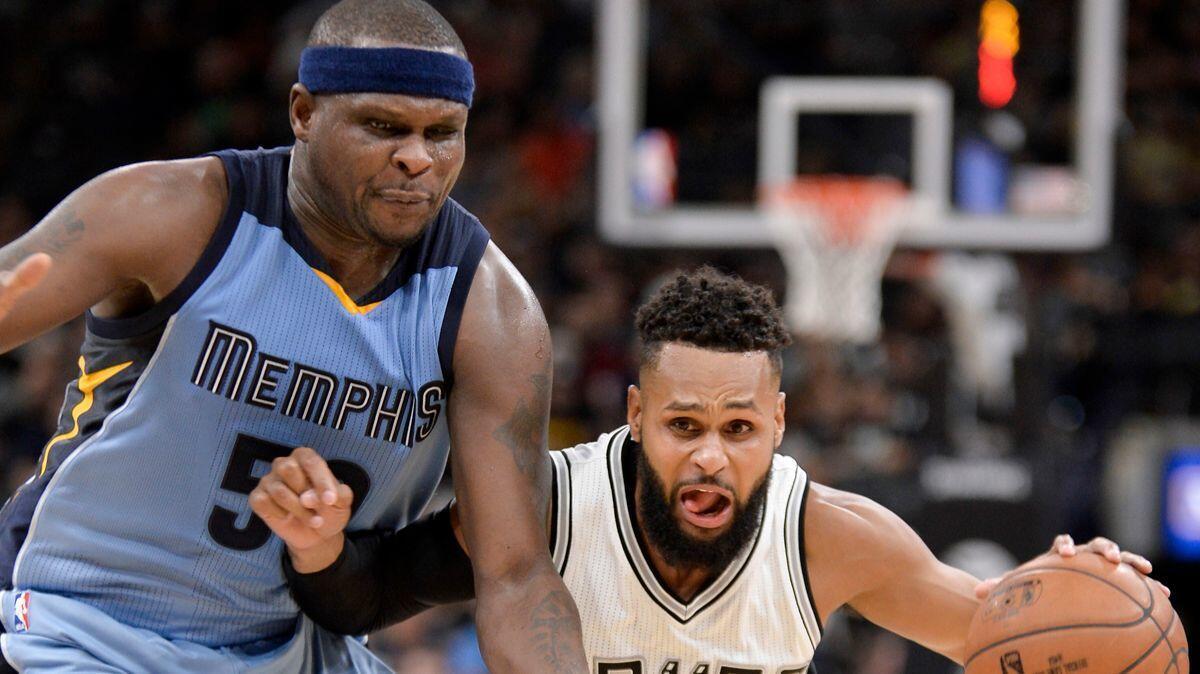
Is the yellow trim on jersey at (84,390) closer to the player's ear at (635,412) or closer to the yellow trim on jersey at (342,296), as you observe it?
the yellow trim on jersey at (342,296)

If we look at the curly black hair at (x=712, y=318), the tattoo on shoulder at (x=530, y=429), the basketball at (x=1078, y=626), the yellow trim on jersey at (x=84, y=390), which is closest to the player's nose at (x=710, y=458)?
the curly black hair at (x=712, y=318)

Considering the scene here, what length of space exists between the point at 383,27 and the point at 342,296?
0.52m

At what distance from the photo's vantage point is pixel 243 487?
119 inches

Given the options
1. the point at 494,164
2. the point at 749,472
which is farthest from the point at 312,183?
the point at 494,164

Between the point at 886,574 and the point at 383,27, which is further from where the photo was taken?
the point at 886,574

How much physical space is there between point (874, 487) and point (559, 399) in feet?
5.87

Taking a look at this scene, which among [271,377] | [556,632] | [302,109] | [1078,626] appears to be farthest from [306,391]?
[1078,626]

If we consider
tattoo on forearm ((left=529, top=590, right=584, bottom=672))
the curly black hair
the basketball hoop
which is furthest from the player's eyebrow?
the basketball hoop

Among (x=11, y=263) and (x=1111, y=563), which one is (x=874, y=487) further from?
(x=11, y=263)

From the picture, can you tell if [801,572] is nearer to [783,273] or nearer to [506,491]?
[506,491]

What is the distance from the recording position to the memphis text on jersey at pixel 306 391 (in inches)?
117

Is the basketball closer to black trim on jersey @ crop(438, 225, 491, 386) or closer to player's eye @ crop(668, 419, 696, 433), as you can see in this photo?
player's eye @ crop(668, 419, 696, 433)

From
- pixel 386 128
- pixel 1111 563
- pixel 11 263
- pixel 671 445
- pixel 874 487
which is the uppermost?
pixel 386 128

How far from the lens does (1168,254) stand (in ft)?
34.3
